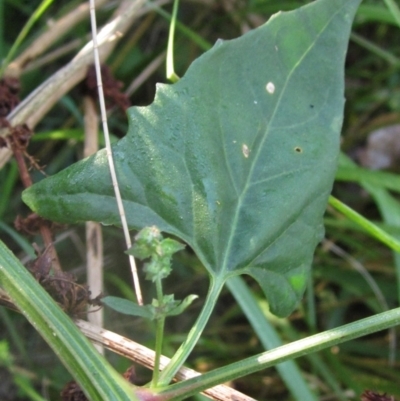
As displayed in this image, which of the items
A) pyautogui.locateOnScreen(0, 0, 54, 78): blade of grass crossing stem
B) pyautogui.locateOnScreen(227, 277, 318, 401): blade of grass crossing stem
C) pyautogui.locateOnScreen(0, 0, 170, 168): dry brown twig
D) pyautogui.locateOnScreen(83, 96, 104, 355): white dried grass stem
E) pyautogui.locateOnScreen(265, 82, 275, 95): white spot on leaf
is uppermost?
pyautogui.locateOnScreen(0, 0, 54, 78): blade of grass crossing stem

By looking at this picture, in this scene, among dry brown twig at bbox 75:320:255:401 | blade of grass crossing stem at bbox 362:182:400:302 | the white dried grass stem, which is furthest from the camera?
blade of grass crossing stem at bbox 362:182:400:302

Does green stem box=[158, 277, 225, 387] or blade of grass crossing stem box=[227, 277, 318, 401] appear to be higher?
green stem box=[158, 277, 225, 387]

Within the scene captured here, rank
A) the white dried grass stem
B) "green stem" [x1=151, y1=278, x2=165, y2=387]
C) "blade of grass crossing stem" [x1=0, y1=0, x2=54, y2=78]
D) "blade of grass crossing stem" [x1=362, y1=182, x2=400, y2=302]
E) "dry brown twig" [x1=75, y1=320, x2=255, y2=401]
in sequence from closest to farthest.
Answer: "green stem" [x1=151, y1=278, x2=165, y2=387]
"dry brown twig" [x1=75, y1=320, x2=255, y2=401]
the white dried grass stem
"blade of grass crossing stem" [x1=0, y1=0, x2=54, y2=78]
"blade of grass crossing stem" [x1=362, y1=182, x2=400, y2=302]

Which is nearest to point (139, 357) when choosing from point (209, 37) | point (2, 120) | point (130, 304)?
point (130, 304)

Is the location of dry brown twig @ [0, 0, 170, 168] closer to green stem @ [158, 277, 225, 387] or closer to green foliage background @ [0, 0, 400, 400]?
green foliage background @ [0, 0, 400, 400]

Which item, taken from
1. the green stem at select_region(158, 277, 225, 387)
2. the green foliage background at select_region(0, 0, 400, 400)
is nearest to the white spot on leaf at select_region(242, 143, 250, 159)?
the green stem at select_region(158, 277, 225, 387)

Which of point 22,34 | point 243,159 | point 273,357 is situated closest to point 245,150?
point 243,159
